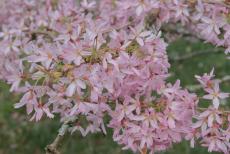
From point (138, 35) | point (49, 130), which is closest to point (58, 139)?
point (138, 35)

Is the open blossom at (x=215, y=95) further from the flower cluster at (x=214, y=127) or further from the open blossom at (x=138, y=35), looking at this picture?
the open blossom at (x=138, y=35)

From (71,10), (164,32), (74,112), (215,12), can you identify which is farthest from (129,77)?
(164,32)

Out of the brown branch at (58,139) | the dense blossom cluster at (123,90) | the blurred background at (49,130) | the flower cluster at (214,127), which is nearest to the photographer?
the dense blossom cluster at (123,90)

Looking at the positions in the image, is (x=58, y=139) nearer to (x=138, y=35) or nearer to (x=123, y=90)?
(x=123, y=90)

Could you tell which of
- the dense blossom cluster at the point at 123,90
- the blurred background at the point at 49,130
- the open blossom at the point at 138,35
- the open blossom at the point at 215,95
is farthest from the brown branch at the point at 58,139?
the blurred background at the point at 49,130

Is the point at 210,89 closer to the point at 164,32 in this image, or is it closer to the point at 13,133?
the point at 164,32

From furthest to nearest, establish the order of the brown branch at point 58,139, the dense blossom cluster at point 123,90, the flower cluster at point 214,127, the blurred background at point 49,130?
the blurred background at point 49,130 → the brown branch at point 58,139 → the flower cluster at point 214,127 → the dense blossom cluster at point 123,90

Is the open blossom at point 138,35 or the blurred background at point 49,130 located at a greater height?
the open blossom at point 138,35


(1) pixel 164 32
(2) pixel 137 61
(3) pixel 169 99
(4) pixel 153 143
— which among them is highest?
(1) pixel 164 32

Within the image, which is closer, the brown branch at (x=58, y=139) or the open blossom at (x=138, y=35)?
the open blossom at (x=138, y=35)

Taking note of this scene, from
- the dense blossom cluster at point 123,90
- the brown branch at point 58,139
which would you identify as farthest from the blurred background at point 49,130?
the dense blossom cluster at point 123,90

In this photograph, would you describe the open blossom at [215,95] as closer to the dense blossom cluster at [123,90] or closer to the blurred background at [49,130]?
the dense blossom cluster at [123,90]
